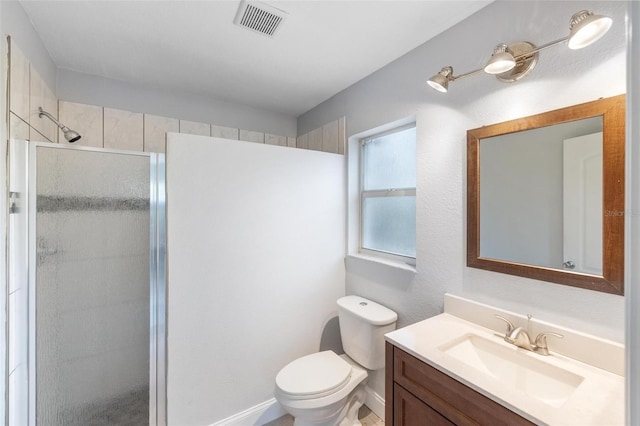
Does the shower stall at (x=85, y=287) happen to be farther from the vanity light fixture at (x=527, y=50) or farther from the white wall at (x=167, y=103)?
the vanity light fixture at (x=527, y=50)

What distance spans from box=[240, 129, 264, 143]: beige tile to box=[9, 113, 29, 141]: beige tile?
1.42m

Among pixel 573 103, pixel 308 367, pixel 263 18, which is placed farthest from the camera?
pixel 308 367

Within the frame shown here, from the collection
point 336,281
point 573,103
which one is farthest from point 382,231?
point 573,103

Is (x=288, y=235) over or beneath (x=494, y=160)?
beneath

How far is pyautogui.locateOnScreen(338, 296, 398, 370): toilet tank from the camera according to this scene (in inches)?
64.9

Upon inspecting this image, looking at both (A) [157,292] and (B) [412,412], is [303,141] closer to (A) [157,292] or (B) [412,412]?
(A) [157,292]

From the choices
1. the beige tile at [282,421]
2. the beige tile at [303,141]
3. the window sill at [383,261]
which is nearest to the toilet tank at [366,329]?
the window sill at [383,261]

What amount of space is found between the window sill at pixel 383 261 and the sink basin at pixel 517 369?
1.66 feet

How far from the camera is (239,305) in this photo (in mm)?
1749

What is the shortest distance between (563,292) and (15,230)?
230 cm

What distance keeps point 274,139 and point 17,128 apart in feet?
5.84

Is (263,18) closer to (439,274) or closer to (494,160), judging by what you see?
(494,160)

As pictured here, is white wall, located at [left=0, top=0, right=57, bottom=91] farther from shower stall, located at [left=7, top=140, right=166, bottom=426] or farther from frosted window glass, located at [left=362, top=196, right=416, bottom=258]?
frosted window glass, located at [left=362, top=196, right=416, bottom=258]

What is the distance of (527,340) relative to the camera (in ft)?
3.61
